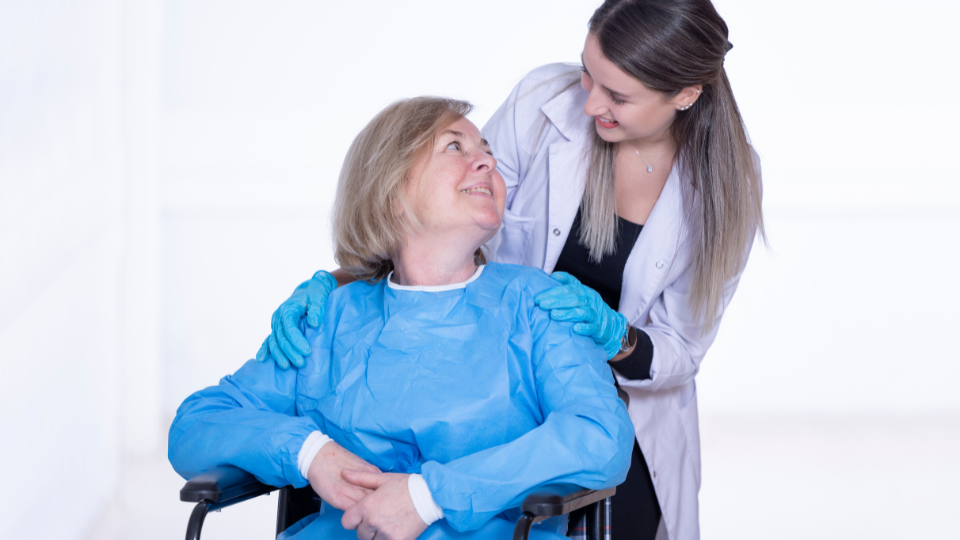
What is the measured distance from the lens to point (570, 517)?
1469 mm

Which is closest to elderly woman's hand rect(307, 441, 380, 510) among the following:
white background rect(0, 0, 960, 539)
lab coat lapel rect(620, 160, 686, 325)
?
lab coat lapel rect(620, 160, 686, 325)

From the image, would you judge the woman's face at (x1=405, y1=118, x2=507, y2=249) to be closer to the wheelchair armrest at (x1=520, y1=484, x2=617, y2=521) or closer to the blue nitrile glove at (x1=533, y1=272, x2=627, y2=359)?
the blue nitrile glove at (x1=533, y1=272, x2=627, y2=359)

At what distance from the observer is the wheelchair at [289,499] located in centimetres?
109

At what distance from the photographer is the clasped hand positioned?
1.17 m

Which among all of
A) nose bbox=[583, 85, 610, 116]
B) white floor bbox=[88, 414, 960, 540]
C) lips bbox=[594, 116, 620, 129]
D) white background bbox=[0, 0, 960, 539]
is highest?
nose bbox=[583, 85, 610, 116]

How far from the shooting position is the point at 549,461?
3.90 ft

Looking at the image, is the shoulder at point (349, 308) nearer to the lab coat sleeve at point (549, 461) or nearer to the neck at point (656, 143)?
the lab coat sleeve at point (549, 461)

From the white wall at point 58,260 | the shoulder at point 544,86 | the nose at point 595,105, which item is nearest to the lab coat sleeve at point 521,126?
the shoulder at point 544,86

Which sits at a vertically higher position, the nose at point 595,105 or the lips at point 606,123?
the nose at point 595,105

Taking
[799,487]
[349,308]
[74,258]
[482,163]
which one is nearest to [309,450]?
[349,308]

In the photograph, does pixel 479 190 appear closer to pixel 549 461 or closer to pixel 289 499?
pixel 549 461

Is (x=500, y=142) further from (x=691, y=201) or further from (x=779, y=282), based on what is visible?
(x=779, y=282)

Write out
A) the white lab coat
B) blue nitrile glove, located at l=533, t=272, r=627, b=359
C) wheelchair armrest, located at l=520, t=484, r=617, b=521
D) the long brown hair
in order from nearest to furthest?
wheelchair armrest, located at l=520, t=484, r=617, b=521, blue nitrile glove, located at l=533, t=272, r=627, b=359, the long brown hair, the white lab coat

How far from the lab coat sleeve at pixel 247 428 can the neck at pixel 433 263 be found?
293 millimetres
